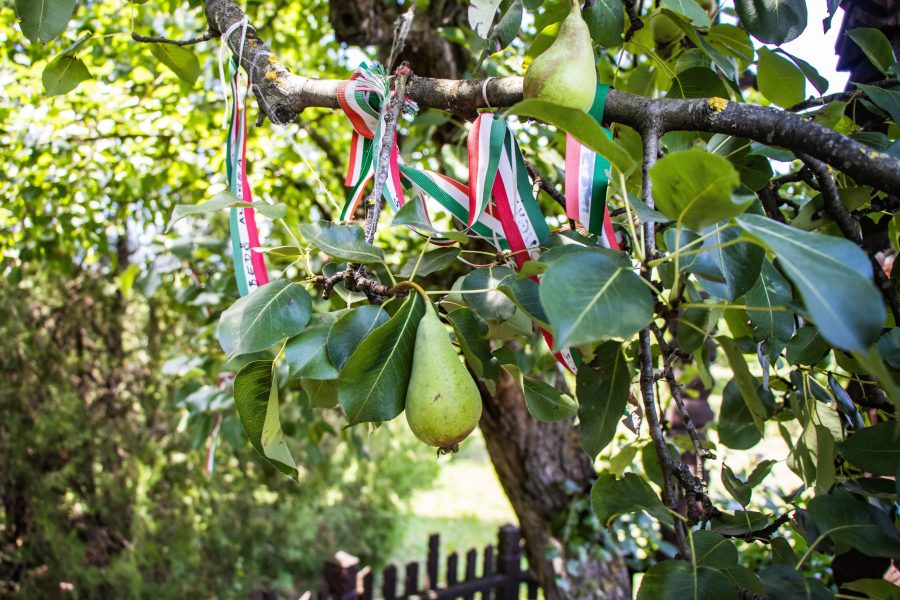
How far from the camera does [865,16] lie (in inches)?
48.8

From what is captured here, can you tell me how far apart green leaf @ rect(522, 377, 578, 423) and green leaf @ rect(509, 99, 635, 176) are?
291mm

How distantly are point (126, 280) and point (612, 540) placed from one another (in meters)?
1.96

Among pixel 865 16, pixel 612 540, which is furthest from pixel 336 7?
pixel 612 540

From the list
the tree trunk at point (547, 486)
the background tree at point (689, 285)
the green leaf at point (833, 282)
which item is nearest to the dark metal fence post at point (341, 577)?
the tree trunk at point (547, 486)

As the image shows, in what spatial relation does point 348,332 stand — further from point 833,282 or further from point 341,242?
point 833,282

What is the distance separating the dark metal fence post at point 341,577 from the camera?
241 centimetres

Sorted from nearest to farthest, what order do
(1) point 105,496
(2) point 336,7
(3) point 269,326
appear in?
(3) point 269,326, (2) point 336,7, (1) point 105,496

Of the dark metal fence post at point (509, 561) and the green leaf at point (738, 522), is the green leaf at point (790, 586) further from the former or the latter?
the dark metal fence post at point (509, 561)

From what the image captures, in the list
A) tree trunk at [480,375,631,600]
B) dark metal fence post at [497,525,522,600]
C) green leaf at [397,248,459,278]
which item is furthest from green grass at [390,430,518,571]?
green leaf at [397,248,459,278]

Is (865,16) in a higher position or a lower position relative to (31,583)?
higher

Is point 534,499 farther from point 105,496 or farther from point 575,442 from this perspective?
point 105,496

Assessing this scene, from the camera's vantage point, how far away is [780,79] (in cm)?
97

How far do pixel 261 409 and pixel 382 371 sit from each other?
0.15 meters

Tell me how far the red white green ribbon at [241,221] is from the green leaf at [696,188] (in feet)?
1.66
